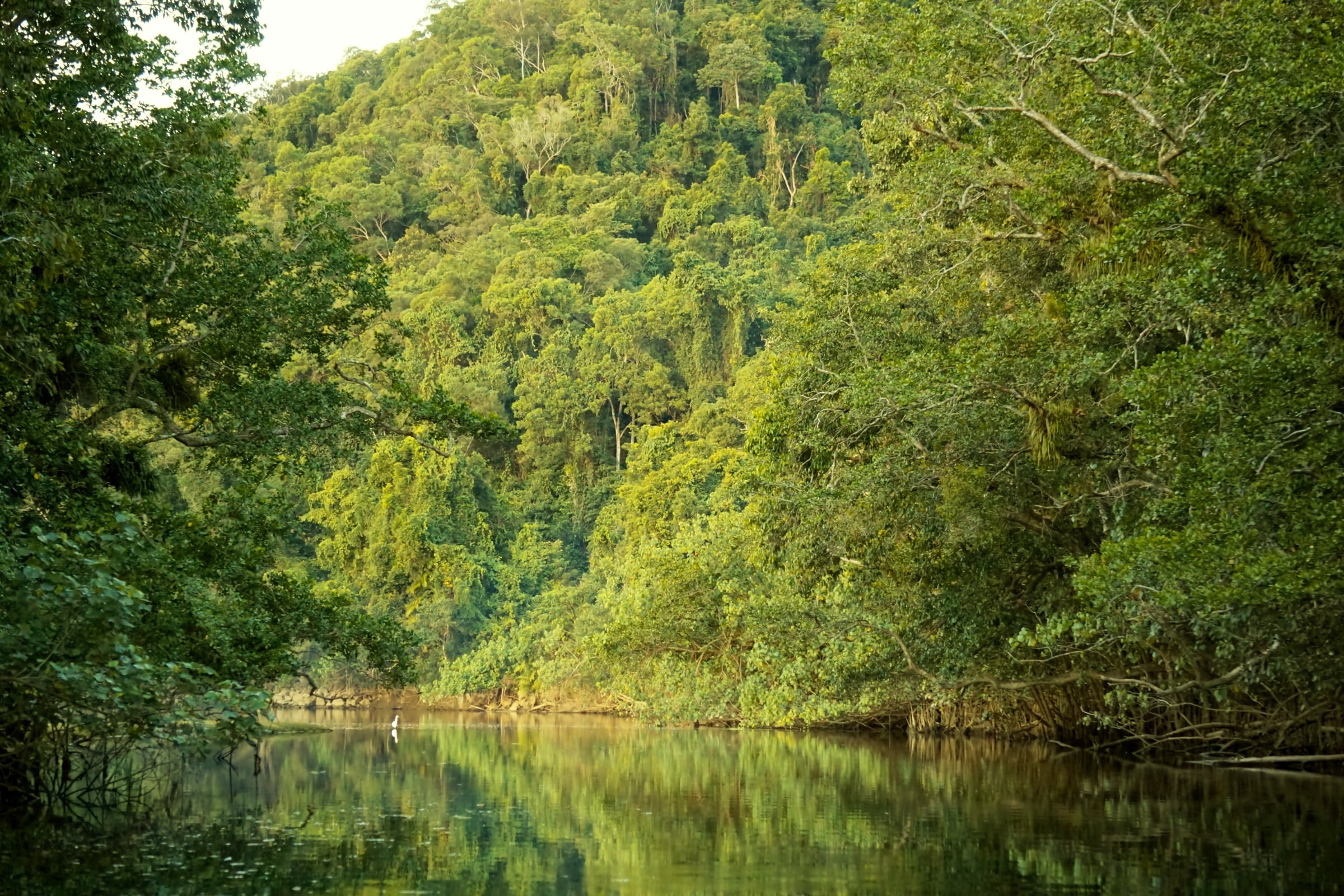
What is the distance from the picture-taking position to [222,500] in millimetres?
15609

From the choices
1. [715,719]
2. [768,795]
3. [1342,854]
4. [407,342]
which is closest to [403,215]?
[407,342]

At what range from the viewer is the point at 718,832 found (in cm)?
1038

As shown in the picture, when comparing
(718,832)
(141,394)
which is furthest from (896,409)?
(141,394)

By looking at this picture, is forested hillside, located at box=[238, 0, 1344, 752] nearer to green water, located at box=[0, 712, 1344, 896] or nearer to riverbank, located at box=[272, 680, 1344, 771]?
riverbank, located at box=[272, 680, 1344, 771]

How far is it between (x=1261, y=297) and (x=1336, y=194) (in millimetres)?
968

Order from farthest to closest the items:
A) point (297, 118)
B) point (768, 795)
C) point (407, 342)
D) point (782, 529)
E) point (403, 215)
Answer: point (297, 118)
point (403, 215)
point (407, 342)
point (782, 529)
point (768, 795)

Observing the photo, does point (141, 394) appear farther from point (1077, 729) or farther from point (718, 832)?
point (1077, 729)

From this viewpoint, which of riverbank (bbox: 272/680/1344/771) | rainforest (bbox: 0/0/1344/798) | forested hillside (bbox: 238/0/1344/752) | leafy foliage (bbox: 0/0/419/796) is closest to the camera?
leafy foliage (bbox: 0/0/419/796)

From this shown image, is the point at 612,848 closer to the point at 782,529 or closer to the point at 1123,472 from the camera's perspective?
the point at 1123,472

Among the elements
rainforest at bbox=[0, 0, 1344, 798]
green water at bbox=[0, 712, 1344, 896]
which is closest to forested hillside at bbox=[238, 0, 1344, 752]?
rainforest at bbox=[0, 0, 1344, 798]

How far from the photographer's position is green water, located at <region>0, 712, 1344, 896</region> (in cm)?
790

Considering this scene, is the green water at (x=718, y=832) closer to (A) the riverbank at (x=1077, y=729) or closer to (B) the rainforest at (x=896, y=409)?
(A) the riverbank at (x=1077, y=729)

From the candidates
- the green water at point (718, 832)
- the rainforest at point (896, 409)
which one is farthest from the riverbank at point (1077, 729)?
the green water at point (718, 832)

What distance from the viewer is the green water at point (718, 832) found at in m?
7.90
